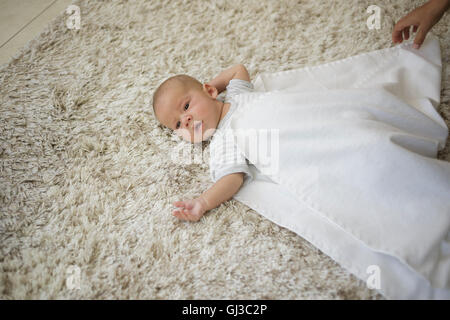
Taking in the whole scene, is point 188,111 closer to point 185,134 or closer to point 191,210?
point 185,134

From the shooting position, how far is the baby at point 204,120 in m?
0.88

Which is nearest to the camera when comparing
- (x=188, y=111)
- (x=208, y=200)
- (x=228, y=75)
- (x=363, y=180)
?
(x=363, y=180)

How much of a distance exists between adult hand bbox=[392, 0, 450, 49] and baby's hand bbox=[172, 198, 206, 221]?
838mm

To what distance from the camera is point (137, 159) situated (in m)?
1.02

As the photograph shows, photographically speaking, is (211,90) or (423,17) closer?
(423,17)

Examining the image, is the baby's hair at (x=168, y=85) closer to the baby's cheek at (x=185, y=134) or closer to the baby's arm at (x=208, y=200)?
the baby's cheek at (x=185, y=134)

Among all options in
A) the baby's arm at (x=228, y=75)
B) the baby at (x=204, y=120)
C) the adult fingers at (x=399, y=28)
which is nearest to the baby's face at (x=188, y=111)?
the baby at (x=204, y=120)

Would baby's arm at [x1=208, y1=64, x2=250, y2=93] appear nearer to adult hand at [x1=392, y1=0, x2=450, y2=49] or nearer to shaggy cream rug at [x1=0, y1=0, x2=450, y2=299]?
shaggy cream rug at [x1=0, y1=0, x2=450, y2=299]

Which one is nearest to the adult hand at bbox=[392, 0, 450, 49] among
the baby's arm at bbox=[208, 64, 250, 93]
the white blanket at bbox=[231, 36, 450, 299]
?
the white blanket at bbox=[231, 36, 450, 299]

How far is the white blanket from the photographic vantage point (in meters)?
0.72

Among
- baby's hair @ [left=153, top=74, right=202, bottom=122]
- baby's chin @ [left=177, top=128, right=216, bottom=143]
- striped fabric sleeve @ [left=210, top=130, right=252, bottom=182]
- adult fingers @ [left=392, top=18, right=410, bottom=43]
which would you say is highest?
baby's hair @ [left=153, top=74, right=202, bottom=122]

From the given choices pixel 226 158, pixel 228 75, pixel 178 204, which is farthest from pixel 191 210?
pixel 228 75

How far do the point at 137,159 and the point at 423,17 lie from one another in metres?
0.99

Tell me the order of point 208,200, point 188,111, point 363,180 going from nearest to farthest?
point 363,180, point 208,200, point 188,111
